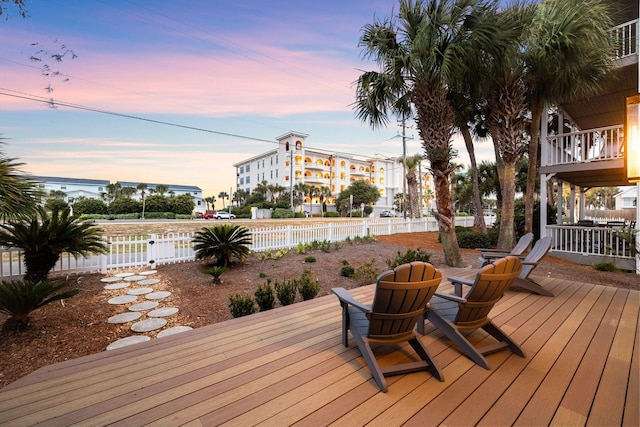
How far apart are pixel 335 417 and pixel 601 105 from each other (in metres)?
14.1

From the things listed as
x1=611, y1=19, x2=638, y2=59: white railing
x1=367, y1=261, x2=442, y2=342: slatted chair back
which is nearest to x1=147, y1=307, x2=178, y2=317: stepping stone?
x1=367, y1=261, x2=442, y2=342: slatted chair back

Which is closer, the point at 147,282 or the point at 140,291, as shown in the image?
the point at 140,291

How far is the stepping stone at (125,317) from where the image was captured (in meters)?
4.46

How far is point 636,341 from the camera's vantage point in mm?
2943

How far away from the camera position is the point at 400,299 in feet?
6.93

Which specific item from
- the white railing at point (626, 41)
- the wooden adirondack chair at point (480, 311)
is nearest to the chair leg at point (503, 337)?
the wooden adirondack chair at point (480, 311)

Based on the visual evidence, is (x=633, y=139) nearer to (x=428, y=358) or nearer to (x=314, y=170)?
(x=428, y=358)

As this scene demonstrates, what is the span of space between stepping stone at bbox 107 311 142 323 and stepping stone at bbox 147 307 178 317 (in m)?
0.18

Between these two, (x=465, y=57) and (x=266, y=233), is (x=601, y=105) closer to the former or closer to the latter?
(x=465, y=57)

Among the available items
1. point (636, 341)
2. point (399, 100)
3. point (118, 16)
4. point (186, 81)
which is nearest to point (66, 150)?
point (186, 81)

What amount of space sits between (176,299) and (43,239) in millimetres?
2618

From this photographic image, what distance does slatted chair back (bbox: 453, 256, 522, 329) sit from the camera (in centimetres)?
240

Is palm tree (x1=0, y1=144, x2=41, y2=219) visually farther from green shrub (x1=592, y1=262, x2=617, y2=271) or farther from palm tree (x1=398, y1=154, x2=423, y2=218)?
palm tree (x1=398, y1=154, x2=423, y2=218)

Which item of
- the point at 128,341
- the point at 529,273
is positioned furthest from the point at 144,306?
the point at 529,273
